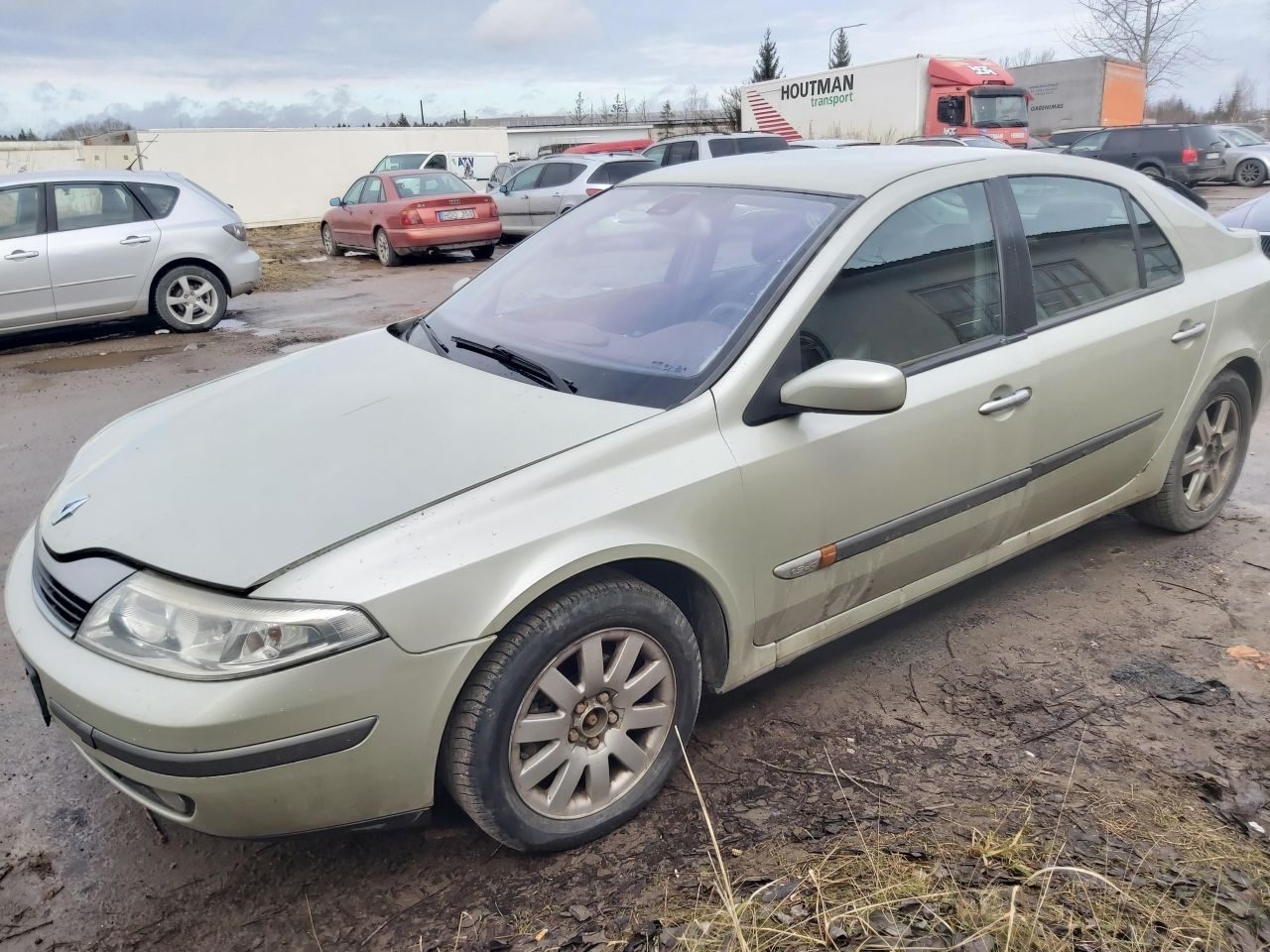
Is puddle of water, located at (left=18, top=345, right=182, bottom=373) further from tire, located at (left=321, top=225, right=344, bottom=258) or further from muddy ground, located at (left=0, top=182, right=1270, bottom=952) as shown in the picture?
tire, located at (left=321, top=225, right=344, bottom=258)

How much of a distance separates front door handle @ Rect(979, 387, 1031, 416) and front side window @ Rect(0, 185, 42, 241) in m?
8.86

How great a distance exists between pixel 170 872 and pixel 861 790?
183 cm

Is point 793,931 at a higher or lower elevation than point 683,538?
lower

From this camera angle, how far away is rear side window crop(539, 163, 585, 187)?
54.3 feet

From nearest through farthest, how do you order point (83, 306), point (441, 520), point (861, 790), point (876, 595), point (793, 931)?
point (793, 931)
point (441, 520)
point (861, 790)
point (876, 595)
point (83, 306)

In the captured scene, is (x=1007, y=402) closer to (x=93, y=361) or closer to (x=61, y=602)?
(x=61, y=602)

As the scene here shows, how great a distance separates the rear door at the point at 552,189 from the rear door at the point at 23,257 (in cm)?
869

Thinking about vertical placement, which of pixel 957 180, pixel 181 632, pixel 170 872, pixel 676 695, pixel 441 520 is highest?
pixel 957 180

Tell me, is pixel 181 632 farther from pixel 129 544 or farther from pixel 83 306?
pixel 83 306

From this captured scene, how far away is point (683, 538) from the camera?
8.26 feet

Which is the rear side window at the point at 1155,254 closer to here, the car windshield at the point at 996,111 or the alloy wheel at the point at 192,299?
the alloy wheel at the point at 192,299

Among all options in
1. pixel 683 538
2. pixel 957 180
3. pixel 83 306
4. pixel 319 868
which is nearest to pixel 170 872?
pixel 319 868

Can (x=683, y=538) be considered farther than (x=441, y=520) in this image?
Yes

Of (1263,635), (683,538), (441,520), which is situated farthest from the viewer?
(1263,635)
